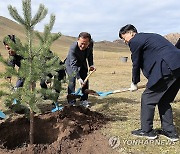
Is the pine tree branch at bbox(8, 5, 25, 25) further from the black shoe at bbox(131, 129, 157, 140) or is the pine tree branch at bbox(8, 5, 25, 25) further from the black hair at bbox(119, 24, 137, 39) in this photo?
the black shoe at bbox(131, 129, 157, 140)

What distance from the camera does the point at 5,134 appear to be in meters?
4.50

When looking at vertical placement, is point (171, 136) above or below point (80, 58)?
below

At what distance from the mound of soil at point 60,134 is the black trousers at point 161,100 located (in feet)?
2.25

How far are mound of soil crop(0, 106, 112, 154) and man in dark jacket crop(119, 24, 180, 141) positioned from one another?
768mm

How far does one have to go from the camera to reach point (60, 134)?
4418 millimetres

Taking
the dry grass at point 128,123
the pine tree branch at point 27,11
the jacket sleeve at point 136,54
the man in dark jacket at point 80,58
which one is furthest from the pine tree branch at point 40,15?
the dry grass at point 128,123

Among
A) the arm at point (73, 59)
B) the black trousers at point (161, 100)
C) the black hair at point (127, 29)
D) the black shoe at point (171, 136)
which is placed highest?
the black hair at point (127, 29)

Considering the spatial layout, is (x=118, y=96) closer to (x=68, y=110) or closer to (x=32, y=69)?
(x=68, y=110)

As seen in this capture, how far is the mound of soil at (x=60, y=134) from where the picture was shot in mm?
3924

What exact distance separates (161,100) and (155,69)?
22.1 inches

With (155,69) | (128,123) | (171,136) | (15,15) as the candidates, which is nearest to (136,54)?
(155,69)

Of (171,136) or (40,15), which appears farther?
(171,136)

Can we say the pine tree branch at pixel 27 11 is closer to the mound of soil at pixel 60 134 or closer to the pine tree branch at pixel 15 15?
the pine tree branch at pixel 15 15

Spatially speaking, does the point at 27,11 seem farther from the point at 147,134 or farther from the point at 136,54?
the point at 147,134
